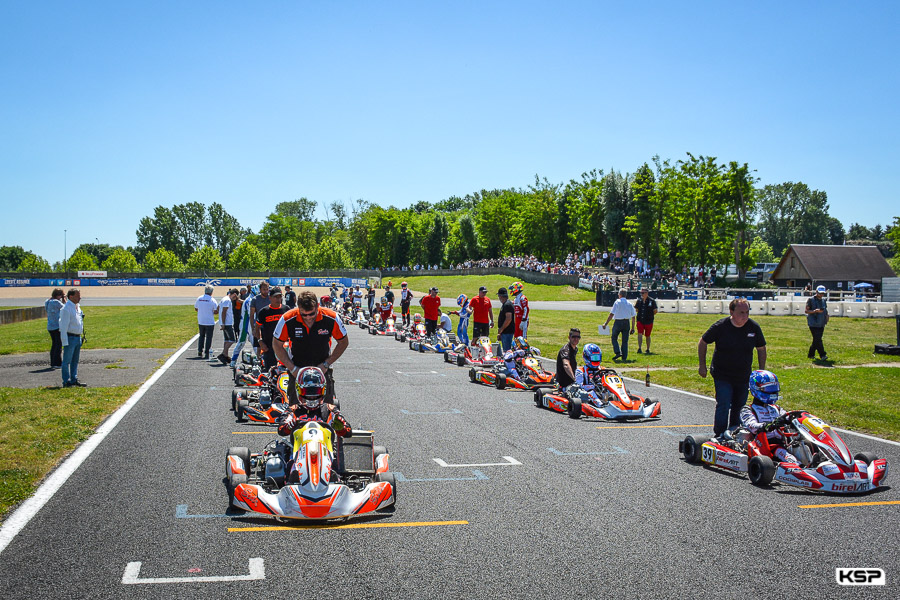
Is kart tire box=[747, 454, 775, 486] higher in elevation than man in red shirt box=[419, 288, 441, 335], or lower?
lower

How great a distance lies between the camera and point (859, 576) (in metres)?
5.64

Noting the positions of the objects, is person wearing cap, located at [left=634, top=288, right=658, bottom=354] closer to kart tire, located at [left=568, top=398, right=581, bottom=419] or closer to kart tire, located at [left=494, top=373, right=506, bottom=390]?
kart tire, located at [left=494, top=373, right=506, bottom=390]

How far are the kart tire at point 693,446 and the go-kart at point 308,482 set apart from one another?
4.00 metres

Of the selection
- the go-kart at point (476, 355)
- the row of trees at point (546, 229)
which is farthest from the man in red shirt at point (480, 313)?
the row of trees at point (546, 229)

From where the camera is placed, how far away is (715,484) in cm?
844

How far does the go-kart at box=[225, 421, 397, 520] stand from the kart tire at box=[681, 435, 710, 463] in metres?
4.00

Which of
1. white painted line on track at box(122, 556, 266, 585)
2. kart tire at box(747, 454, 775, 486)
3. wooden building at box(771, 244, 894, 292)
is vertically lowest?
white painted line on track at box(122, 556, 266, 585)

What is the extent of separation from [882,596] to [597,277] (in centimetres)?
6031

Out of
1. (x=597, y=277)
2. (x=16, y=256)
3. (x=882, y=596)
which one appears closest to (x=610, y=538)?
(x=882, y=596)

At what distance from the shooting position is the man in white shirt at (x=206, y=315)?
2153 centimetres

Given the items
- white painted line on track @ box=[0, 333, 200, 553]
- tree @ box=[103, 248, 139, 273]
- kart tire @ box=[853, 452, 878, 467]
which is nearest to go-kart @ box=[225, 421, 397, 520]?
white painted line on track @ box=[0, 333, 200, 553]

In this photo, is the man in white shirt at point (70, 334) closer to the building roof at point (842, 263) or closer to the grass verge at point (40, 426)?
the grass verge at point (40, 426)

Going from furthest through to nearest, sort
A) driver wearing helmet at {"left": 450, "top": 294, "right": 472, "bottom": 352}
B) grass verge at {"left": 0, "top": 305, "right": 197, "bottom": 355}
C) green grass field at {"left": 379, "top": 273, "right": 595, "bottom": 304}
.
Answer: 1. green grass field at {"left": 379, "top": 273, "right": 595, "bottom": 304}
2. grass verge at {"left": 0, "top": 305, "right": 197, "bottom": 355}
3. driver wearing helmet at {"left": 450, "top": 294, "right": 472, "bottom": 352}

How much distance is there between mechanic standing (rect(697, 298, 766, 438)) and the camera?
964 cm
